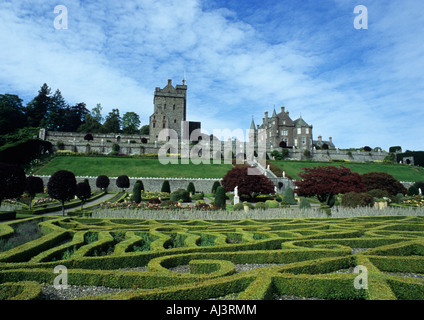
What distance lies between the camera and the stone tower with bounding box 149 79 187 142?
64.9 m

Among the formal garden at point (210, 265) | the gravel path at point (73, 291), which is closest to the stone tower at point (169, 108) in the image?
the formal garden at point (210, 265)

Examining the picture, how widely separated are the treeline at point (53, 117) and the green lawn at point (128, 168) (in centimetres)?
2384

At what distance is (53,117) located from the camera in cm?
6688

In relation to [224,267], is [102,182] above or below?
above

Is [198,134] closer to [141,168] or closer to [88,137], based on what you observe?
[88,137]

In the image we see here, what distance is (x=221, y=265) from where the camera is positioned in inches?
186

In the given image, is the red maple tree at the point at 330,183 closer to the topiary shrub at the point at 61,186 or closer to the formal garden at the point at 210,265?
the formal garden at the point at 210,265

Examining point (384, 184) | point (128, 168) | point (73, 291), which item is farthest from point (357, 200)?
point (128, 168)

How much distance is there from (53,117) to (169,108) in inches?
1189
